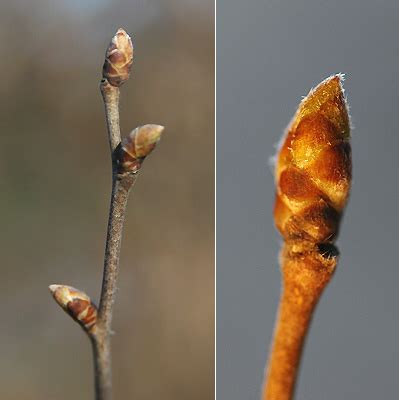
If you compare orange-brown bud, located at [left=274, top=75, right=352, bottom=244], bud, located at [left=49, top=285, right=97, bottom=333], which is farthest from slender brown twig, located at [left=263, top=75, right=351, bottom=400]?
bud, located at [left=49, top=285, right=97, bottom=333]

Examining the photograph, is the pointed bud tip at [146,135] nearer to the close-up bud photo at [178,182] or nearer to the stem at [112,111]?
the stem at [112,111]

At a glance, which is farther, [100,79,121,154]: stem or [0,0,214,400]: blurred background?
[0,0,214,400]: blurred background

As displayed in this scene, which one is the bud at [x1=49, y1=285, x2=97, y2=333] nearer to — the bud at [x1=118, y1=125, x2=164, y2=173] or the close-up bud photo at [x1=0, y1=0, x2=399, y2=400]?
the bud at [x1=118, y1=125, x2=164, y2=173]

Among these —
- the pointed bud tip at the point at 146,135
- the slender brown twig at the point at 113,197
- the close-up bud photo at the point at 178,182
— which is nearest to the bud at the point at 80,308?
the slender brown twig at the point at 113,197

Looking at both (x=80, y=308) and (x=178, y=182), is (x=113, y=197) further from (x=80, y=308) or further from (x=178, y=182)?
(x=178, y=182)

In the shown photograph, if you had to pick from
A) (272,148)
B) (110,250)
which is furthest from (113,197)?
(272,148)

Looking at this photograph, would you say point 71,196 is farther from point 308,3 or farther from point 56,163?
point 308,3
